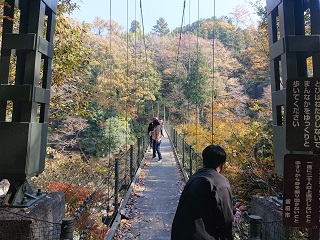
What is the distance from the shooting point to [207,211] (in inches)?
56.0

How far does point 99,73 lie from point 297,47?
61.8ft

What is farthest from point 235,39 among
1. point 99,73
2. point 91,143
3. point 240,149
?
point 240,149

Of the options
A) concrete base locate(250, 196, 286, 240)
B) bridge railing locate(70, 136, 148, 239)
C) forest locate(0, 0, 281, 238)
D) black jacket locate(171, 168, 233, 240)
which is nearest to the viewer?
black jacket locate(171, 168, 233, 240)

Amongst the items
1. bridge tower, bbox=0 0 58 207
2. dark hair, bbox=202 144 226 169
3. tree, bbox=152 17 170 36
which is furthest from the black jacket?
tree, bbox=152 17 170 36

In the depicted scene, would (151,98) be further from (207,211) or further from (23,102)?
(207,211)

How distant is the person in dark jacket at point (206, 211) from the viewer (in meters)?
1.40

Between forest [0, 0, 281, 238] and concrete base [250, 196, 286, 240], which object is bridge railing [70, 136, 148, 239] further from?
concrete base [250, 196, 286, 240]

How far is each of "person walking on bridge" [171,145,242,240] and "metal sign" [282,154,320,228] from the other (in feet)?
1.15

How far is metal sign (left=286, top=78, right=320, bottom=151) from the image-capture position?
1536 mm

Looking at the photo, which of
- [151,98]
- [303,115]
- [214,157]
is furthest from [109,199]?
[151,98]

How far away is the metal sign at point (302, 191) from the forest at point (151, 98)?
8.66ft

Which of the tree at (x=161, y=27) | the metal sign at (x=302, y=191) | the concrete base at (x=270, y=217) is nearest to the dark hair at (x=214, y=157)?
the metal sign at (x=302, y=191)

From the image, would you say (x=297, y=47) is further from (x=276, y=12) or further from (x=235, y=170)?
(x=235, y=170)

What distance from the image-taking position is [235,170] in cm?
709
